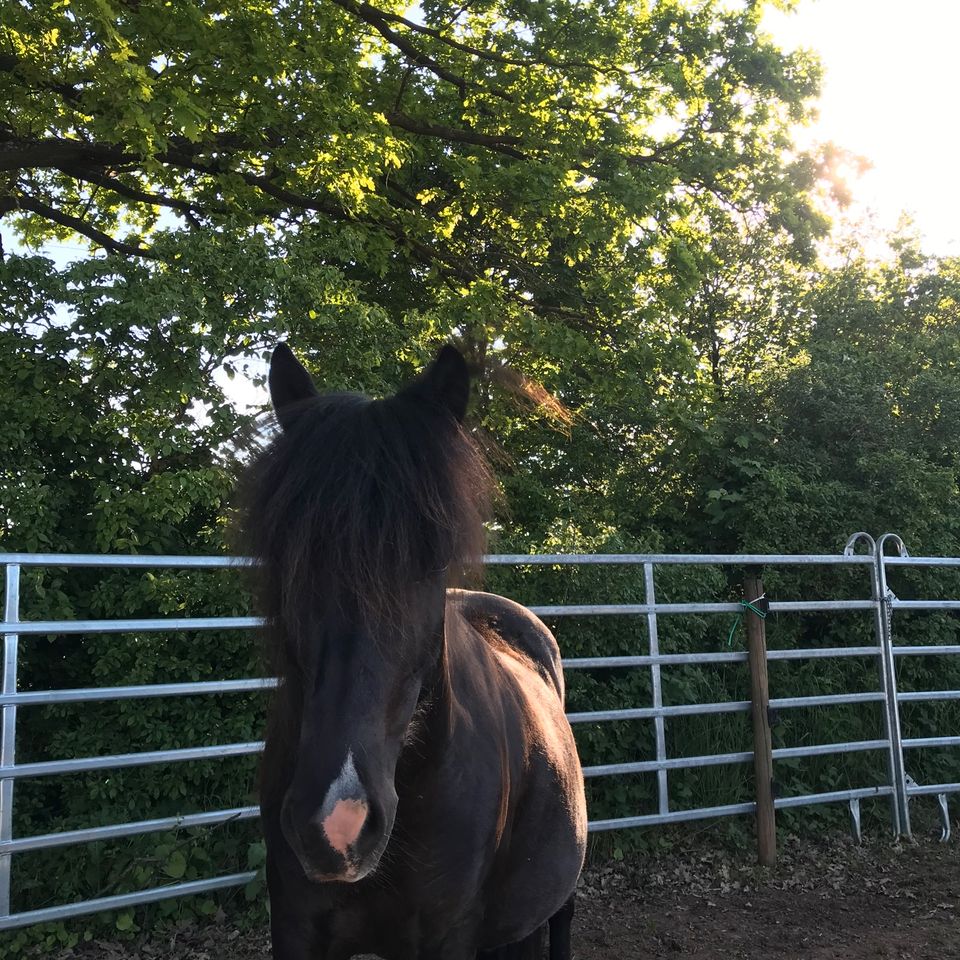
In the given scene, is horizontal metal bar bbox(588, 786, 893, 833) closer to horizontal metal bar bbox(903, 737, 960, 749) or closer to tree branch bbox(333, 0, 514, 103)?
horizontal metal bar bbox(903, 737, 960, 749)

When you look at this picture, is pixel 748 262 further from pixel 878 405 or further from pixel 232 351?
pixel 232 351

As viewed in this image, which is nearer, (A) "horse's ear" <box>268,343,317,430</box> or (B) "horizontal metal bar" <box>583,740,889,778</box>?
(A) "horse's ear" <box>268,343,317,430</box>

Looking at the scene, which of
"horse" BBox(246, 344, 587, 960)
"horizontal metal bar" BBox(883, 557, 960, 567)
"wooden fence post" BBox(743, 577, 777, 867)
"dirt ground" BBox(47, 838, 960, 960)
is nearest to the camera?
"horse" BBox(246, 344, 587, 960)

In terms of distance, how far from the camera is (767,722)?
206 inches

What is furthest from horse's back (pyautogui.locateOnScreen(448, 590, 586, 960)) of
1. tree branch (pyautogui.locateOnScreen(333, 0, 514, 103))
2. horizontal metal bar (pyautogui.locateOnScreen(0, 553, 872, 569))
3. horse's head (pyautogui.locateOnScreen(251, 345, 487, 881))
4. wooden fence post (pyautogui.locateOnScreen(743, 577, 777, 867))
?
tree branch (pyautogui.locateOnScreen(333, 0, 514, 103))

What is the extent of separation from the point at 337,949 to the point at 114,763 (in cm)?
196

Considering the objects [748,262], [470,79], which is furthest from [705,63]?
[748,262]

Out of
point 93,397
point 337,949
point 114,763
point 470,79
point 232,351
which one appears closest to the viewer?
point 337,949

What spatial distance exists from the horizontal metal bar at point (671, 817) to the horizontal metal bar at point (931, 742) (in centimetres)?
154

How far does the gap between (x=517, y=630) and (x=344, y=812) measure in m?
2.31

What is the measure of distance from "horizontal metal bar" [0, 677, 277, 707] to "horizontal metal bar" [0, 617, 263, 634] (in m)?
0.25

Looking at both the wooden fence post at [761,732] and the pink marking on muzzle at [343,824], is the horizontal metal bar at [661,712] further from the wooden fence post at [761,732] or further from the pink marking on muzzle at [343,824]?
the pink marking on muzzle at [343,824]

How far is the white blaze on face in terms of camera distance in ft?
3.94

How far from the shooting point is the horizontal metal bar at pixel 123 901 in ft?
10.0
